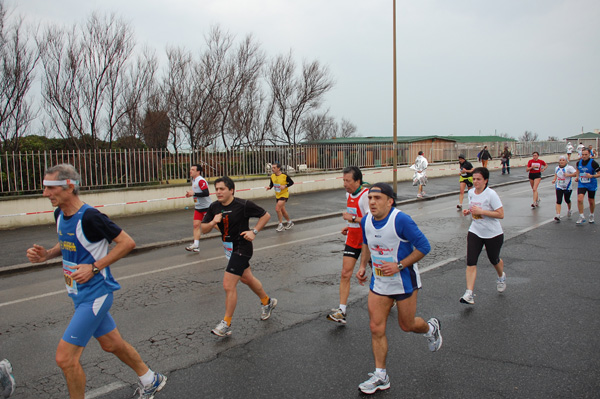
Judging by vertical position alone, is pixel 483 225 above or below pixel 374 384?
above

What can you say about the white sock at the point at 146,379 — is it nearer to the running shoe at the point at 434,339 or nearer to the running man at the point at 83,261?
the running man at the point at 83,261

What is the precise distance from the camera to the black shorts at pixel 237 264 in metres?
5.17

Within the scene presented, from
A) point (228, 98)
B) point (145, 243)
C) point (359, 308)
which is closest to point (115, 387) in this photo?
point (359, 308)

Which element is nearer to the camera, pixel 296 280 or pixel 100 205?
pixel 296 280

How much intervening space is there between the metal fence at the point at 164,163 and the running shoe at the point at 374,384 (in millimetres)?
13139

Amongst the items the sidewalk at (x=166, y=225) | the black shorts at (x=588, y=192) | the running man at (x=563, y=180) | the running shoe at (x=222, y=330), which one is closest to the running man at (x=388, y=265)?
the running shoe at (x=222, y=330)

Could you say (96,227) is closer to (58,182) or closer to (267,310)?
(58,182)

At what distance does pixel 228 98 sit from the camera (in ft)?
79.9

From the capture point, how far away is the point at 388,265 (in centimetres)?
388

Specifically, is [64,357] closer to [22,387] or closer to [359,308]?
[22,387]

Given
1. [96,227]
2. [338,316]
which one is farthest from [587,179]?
[96,227]

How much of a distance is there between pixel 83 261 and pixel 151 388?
3.84 feet

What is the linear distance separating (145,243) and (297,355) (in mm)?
7558

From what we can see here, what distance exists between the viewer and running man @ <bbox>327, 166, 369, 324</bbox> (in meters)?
5.45
